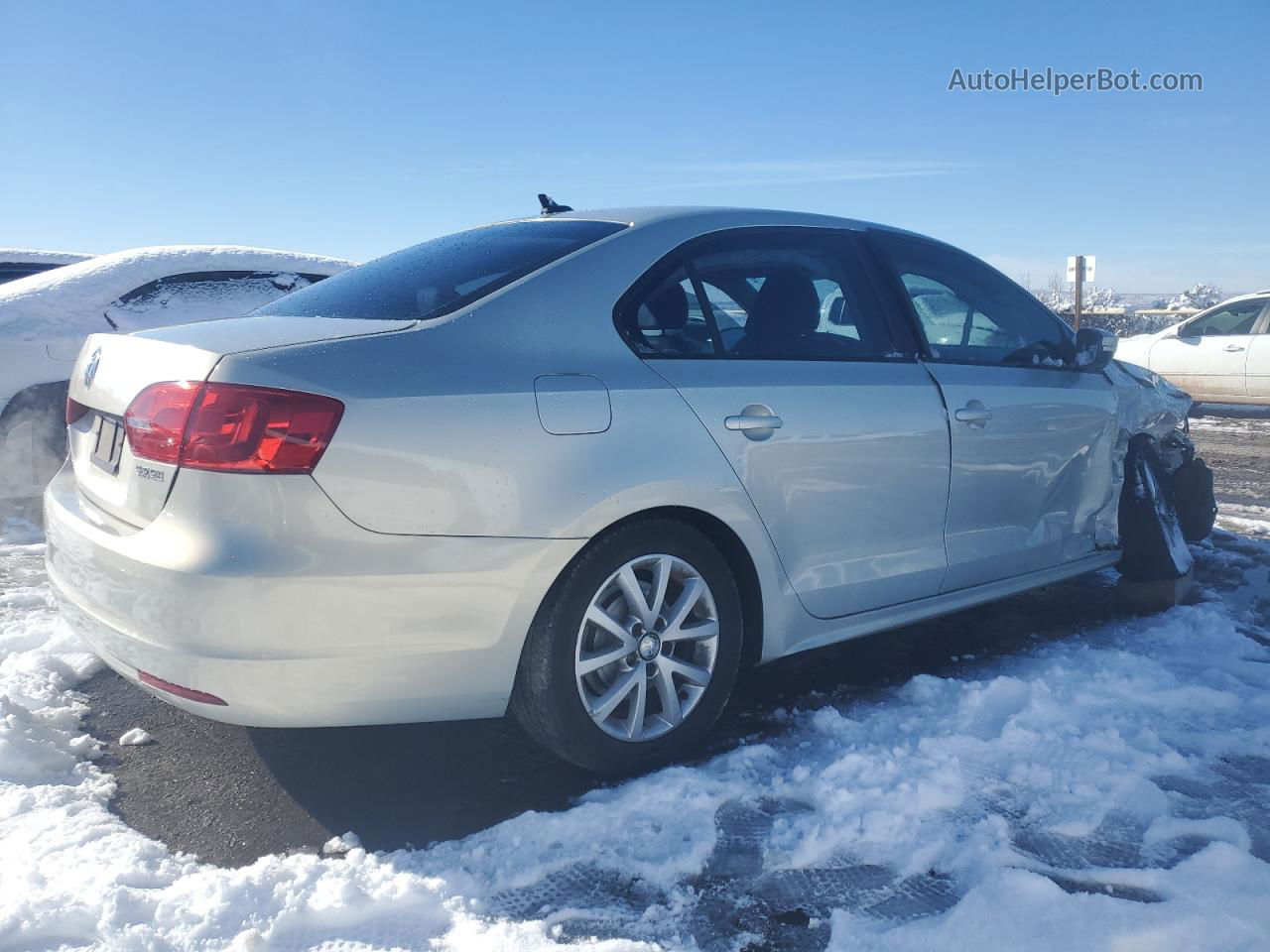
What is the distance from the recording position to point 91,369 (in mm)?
2895

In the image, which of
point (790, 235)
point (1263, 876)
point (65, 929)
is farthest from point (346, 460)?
point (1263, 876)

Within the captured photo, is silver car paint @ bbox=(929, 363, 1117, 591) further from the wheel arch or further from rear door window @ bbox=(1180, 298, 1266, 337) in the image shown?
rear door window @ bbox=(1180, 298, 1266, 337)

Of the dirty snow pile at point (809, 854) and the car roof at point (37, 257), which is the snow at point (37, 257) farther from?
the dirty snow pile at point (809, 854)

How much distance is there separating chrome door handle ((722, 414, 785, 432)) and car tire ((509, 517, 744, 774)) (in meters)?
0.32

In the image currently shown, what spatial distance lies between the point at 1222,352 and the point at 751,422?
11583 millimetres

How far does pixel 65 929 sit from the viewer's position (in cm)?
213

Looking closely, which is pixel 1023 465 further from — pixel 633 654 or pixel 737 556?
pixel 633 654

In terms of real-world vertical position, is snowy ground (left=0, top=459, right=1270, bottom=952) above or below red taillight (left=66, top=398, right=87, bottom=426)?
below

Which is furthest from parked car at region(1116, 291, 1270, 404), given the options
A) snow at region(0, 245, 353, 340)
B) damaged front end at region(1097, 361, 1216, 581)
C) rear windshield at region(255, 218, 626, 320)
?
rear windshield at region(255, 218, 626, 320)

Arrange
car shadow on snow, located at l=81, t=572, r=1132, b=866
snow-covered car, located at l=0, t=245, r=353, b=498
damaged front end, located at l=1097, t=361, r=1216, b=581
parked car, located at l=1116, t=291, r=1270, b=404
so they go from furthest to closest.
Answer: parked car, located at l=1116, t=291, r=1270, b=404 → snow-covered car, located at l=0, t=245, r=353, b=498 → damaged front end, located at l=1097, t=361, r=1216, b=581 → car shadow on snow, located at l=81, t=572, r=1132, b=866

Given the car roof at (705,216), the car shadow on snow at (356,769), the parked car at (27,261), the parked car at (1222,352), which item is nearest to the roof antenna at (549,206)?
the car roof at (705,216)

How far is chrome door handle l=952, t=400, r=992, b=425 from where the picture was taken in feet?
11.6

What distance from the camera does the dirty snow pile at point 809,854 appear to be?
2.15 meters

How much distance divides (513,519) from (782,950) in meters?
1.13
